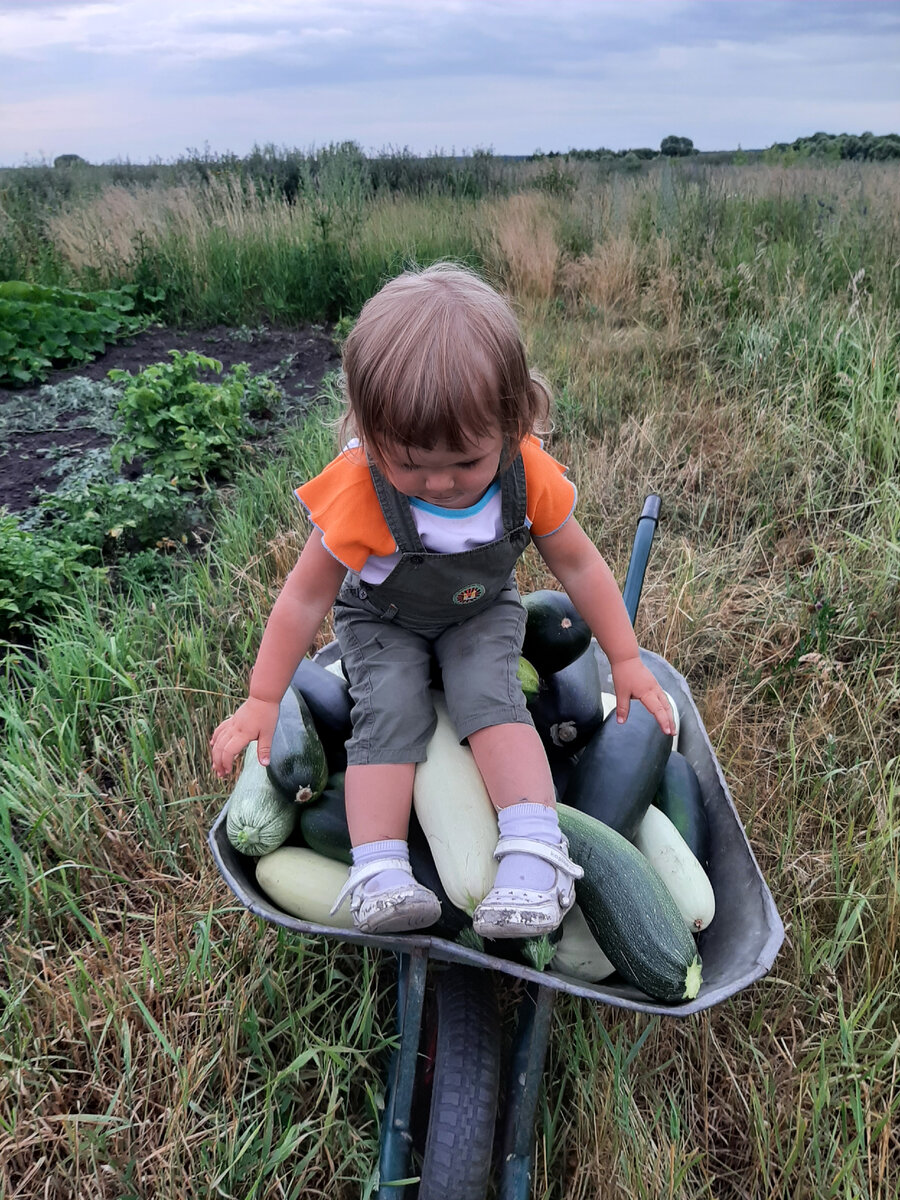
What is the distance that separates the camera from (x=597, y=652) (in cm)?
266

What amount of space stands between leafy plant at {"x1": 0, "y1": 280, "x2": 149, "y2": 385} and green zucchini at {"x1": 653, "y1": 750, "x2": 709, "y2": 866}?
576 centimetres

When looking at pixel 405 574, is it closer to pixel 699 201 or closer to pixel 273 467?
pixel 273 467

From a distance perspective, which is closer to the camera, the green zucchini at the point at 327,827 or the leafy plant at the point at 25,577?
the green zucchini at the point at 327,827

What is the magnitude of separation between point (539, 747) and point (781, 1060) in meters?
0.97

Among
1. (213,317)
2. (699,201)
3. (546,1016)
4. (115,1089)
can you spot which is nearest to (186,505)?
(115,1089)

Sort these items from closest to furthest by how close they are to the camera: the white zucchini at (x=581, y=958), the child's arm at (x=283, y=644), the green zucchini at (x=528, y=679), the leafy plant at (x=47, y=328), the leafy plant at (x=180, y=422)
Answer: the white zucchini at (x=581, y=958)
the child's arm at (x=283, y=644)
the green zucchini at (x=528, y=679)
the leafy plant at (x=180, y=422)
the leafy plant at (x=47, y=328)

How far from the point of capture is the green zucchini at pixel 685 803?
6.74 ft

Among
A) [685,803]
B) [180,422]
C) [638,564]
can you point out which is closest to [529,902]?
[685,803]

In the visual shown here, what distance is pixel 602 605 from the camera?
2158mm

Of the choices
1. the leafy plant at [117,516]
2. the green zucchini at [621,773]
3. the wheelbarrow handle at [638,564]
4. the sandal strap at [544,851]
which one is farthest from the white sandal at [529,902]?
the leafy plant at [117,516]

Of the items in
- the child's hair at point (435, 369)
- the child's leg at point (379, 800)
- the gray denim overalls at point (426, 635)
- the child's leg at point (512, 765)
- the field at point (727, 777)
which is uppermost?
the child's hair at point (435, 369)

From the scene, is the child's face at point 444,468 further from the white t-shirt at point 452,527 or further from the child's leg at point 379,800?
the child's leg at point 379,800

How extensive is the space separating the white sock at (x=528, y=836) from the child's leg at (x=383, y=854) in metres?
0.16

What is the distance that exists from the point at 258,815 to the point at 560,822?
0.67 metres
